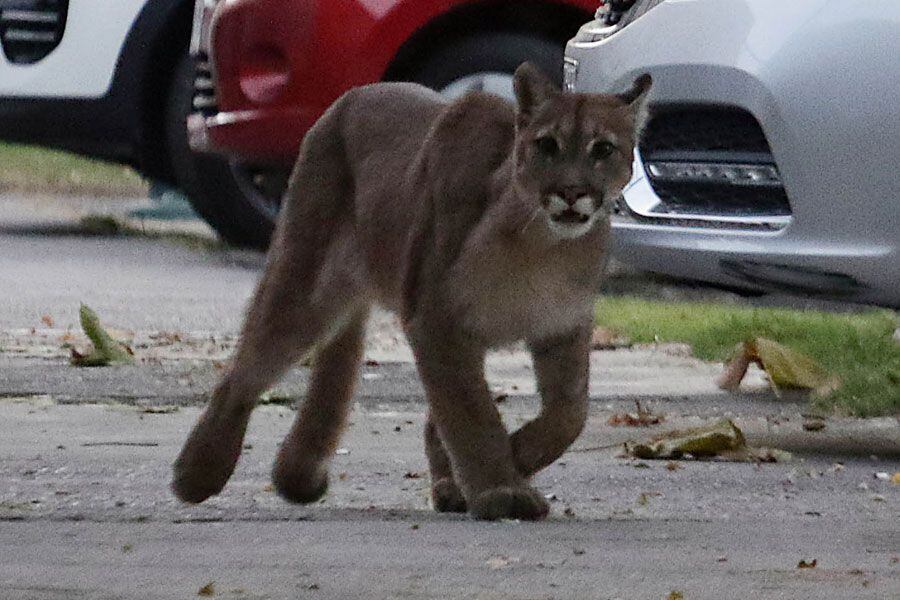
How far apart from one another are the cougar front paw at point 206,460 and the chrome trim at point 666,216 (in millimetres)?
1509

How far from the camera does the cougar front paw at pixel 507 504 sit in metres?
5.21

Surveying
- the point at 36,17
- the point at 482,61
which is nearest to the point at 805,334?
the point at 482,61

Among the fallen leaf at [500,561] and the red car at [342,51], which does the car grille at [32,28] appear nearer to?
the red car at [342,51]

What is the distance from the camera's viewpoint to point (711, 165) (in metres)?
6.89

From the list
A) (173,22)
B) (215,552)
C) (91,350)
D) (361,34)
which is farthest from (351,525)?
(173,22)

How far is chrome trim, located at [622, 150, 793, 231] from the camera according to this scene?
6719 mm

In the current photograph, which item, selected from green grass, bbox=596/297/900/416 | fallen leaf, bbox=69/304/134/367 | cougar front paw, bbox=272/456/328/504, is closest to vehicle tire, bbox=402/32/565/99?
green grass, bbox=596/297/900/416

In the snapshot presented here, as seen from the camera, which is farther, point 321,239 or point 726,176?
point 726,176

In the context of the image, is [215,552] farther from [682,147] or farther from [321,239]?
[682,147]

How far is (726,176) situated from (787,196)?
0.24 meters

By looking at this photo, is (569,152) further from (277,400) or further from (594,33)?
(277,400)

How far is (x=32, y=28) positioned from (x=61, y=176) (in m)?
6.93

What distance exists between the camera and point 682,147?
23.0 ft

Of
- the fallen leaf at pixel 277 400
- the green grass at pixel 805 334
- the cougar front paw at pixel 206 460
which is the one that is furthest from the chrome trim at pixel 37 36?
the cougar front paw at pixel 206 460
